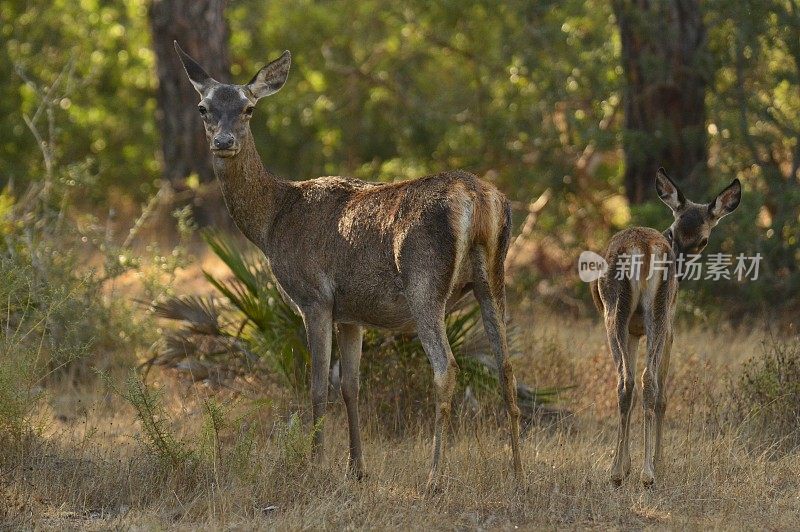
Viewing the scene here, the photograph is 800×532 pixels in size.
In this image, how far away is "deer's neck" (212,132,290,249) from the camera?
9227 mm

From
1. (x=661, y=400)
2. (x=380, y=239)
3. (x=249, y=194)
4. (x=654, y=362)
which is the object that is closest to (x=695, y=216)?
(x=654, y=362)

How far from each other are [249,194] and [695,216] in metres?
3.43

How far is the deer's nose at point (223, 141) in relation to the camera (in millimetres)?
8820

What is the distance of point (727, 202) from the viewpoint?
9297 mm

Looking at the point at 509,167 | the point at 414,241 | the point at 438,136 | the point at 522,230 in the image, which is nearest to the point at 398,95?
the point at 438,136

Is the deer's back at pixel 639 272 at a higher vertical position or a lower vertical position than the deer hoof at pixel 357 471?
higher

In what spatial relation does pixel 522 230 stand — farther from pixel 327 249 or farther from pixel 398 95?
pixel 327 249

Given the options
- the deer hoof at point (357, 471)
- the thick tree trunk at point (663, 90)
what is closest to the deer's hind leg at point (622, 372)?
the deer hoof at point (357, 471)

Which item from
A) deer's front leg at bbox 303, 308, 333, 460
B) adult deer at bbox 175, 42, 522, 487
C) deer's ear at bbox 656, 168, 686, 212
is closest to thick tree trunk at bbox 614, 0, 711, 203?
deer's ear at bbox 656, 168, 686, 212

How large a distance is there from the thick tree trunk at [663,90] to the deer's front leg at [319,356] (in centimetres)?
743

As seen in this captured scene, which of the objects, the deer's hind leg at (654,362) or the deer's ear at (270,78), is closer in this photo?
the deer's hind leg at (654,362)

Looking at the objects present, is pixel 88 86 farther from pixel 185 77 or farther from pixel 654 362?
pixel 654 362

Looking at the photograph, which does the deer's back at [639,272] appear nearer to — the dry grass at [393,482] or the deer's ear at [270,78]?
the dry grass at [393,482]

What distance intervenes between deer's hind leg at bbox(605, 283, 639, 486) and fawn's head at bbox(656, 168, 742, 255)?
985mm
